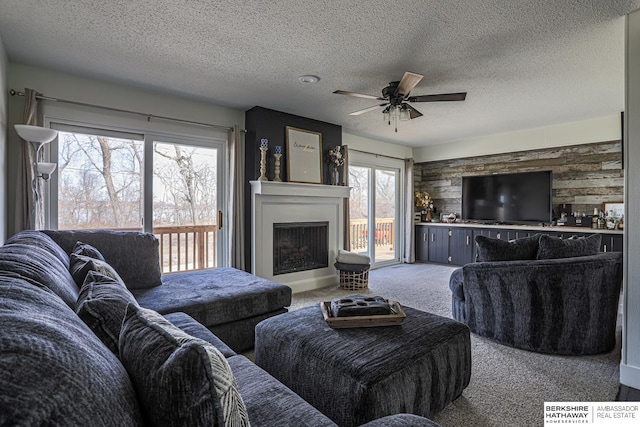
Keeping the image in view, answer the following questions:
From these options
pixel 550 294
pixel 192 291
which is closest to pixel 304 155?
pixel 192 291

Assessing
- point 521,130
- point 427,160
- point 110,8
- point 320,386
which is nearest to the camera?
point 320,386

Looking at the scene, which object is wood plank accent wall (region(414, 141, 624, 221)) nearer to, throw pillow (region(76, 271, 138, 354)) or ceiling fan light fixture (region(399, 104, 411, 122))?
ceiling fan light fixture (region(399, 104, 411, 122))

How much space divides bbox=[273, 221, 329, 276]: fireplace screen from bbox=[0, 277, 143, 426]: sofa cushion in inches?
142

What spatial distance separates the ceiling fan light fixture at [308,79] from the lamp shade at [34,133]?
2.07m

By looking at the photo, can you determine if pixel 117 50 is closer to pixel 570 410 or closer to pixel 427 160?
pixel 570 410

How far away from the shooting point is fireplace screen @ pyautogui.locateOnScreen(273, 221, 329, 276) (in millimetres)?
4340

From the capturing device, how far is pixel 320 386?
1.57m

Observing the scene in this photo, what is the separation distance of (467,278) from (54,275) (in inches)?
112

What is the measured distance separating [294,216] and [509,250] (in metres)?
2.58

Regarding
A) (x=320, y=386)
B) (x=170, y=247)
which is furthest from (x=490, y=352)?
(x=170, y=247)

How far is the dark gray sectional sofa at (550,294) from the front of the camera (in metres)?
2.46

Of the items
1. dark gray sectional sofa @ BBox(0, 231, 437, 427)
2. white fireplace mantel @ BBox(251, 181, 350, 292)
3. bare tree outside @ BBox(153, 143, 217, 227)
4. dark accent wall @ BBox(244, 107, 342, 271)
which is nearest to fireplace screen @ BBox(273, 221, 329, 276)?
white fireplace mantel @ BBox(251, 181, 350, 292)

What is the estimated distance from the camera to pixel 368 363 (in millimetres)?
1499

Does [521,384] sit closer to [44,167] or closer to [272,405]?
[272,405]
